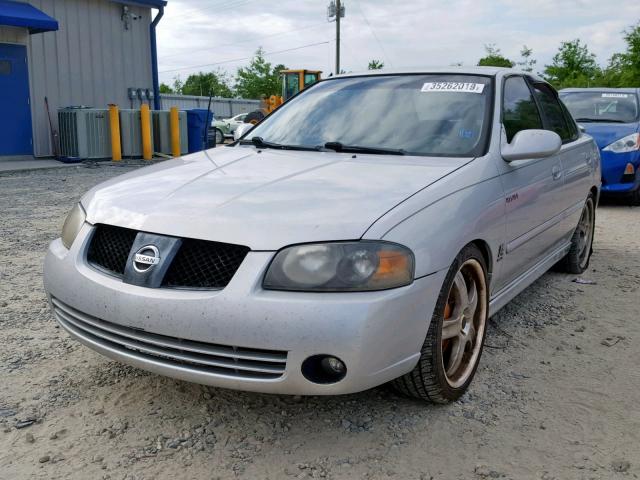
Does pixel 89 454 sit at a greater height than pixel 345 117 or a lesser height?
lesser

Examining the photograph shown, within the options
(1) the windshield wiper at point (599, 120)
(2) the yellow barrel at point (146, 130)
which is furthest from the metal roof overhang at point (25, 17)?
(1) the windshield wiper at point (599, 120)

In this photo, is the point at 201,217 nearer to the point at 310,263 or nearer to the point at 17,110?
the point at 310,263

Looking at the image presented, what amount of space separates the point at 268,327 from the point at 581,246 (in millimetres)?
3696

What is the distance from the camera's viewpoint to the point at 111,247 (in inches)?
102

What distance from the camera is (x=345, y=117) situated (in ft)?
11.7

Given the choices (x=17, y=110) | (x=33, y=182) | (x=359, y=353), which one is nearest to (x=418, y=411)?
(x=359, y=353)

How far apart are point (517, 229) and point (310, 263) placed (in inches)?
59.5

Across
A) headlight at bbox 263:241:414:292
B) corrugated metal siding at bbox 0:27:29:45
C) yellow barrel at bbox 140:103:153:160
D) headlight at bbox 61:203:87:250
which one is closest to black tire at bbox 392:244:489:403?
headlight at bbox 263:241:414:292

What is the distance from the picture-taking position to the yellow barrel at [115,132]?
46.3 feet

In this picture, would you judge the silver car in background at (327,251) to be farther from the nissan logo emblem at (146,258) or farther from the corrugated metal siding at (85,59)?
the corrugated metal siding at (85,59)

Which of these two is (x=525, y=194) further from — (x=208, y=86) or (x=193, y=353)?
(x=208, y=86)

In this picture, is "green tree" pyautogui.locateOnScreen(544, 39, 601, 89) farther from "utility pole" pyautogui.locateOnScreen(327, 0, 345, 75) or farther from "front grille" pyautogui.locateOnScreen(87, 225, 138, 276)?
"front grille" pyautogui.locateOnScreen(87, 225, 138, 276)

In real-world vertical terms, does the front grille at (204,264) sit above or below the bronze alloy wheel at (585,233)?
above

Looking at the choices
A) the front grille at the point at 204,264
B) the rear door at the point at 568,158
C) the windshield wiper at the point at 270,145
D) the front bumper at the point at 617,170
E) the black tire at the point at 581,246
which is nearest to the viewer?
the front grille at the point at 204,264
